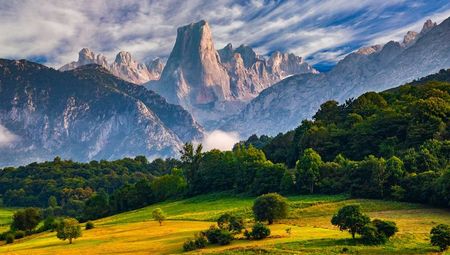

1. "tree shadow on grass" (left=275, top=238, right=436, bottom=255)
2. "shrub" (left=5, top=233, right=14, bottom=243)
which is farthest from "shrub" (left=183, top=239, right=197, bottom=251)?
"shrub" (left=5, top=233, right=14, bottom=243)

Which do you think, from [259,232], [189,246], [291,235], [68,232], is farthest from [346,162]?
[68,232]

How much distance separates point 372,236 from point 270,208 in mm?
21931

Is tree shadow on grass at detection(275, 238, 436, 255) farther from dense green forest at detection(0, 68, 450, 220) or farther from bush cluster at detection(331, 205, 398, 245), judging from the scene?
dense green forest at detection(0, 68, 450, 220)

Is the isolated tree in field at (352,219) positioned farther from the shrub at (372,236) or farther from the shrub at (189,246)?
the shrub at (189,246)

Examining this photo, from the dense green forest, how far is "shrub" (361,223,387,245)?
28448 millimetres

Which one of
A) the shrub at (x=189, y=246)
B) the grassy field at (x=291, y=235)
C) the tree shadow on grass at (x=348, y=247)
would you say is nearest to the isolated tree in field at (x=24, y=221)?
the grassy field at (x=291, y=235)

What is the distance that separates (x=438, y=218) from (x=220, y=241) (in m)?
32.2

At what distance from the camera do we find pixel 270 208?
7119 cm

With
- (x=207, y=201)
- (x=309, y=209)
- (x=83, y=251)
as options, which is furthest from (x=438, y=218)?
(x=207, y=201)

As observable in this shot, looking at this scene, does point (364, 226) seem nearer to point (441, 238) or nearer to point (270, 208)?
point (441, 238)

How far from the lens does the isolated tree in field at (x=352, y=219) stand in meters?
53.2

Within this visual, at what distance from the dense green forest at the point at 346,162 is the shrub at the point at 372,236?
1120 inches

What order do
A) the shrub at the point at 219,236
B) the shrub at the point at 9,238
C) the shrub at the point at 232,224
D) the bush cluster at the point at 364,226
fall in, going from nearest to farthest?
1. the bush cluster at the point at 364,226
2. the shrub at the point at 219,236
3. the shrub at the point at 232,224
4. the shrub at the point at 9,238

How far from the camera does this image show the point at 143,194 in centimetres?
14412
